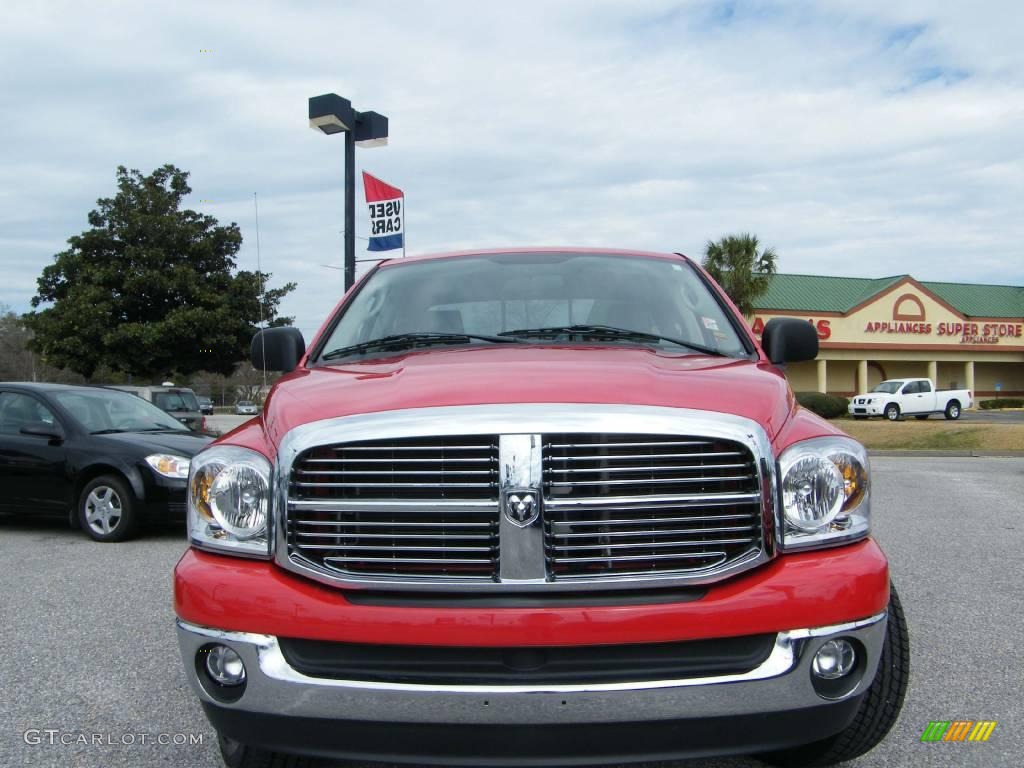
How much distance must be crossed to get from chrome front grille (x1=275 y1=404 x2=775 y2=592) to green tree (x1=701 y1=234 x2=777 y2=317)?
3308 centimetres

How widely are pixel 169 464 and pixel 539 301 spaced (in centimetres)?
492

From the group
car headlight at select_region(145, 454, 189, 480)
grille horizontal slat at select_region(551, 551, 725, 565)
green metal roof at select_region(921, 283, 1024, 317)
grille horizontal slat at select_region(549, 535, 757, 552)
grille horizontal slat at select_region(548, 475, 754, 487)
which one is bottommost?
car headlight at select_region(145, 454, 189, 480)

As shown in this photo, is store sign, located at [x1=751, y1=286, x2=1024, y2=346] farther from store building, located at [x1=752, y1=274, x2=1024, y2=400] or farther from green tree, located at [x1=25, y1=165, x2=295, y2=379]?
green tree, located at [x1=25, y1=165, x2=295, y2=379]

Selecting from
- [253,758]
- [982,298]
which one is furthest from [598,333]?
[982,298]

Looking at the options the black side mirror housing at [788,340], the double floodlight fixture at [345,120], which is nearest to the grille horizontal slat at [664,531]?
the black side mirror housing at [788,340]

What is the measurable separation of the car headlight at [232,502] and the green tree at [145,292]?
2107cm

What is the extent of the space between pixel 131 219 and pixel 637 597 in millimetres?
23582

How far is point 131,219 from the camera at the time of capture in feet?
76.2

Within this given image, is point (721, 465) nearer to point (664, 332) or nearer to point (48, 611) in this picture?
point (664, 332)

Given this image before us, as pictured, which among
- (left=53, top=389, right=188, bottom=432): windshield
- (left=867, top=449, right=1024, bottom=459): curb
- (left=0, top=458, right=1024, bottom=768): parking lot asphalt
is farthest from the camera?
(left=867, top=449, right=1024, bottom=459): curb

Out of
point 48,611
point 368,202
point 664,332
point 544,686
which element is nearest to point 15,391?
point 48,611

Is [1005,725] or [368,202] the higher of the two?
[368,202]

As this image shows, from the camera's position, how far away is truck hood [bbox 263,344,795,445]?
8.00ft

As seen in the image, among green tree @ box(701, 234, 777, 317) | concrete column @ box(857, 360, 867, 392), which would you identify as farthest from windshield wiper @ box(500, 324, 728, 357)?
concrete column @ box(857, 360, 867, 392)
